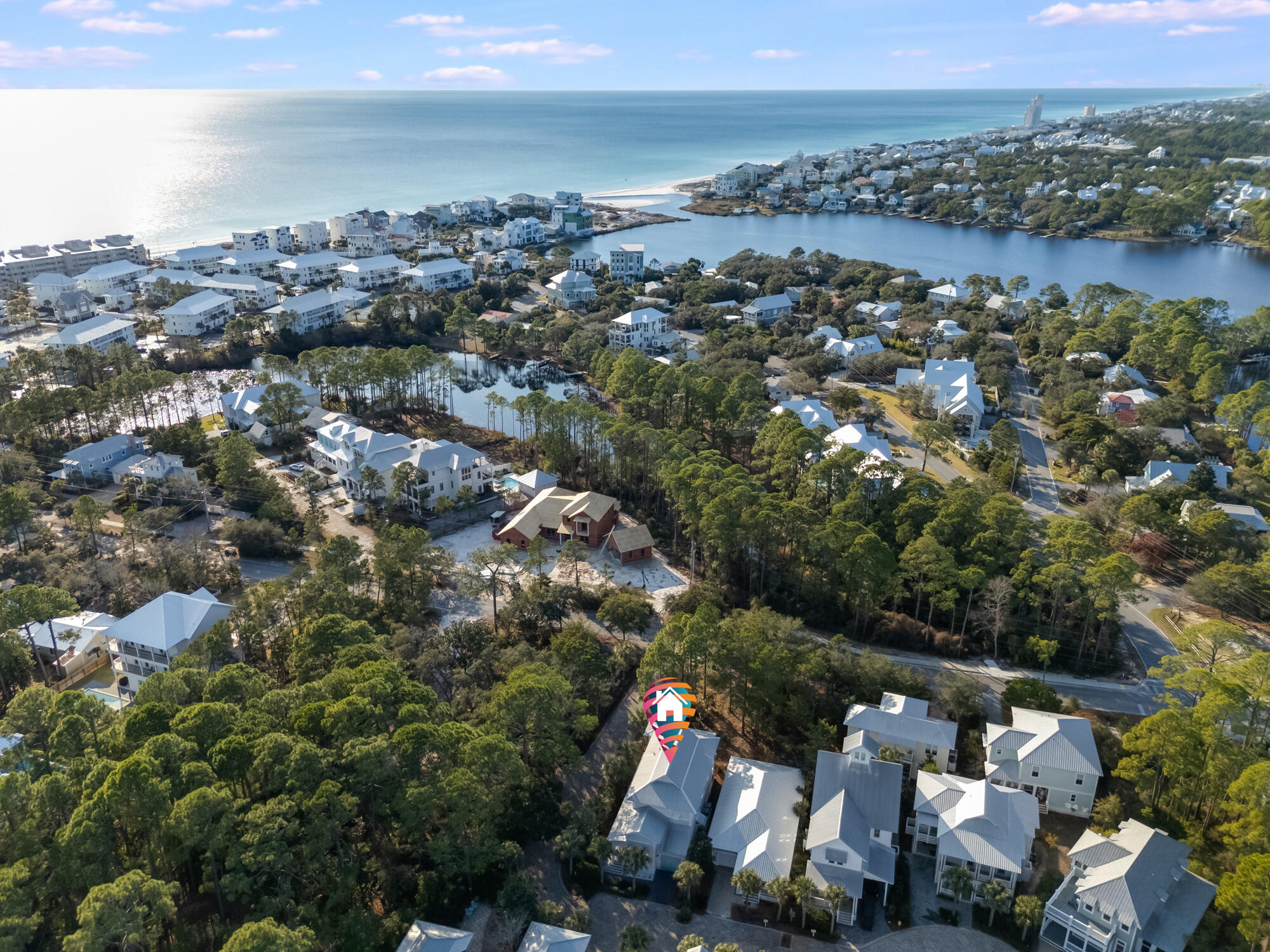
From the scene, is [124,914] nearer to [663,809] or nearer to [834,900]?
[663,809]

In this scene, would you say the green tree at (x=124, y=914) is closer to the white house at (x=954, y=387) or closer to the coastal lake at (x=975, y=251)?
the white house at (x=954, y=387)

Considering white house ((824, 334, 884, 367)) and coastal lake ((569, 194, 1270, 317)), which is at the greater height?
coastal lake ((569, 194, 1270, 317))

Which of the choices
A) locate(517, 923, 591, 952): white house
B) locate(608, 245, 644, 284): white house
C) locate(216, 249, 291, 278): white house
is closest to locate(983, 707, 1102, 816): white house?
locate(517, 923, 591, 952): white house

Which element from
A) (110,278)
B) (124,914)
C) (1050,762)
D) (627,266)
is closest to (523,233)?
(627,266)

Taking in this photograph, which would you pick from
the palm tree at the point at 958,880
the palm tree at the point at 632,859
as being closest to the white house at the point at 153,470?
the palm tree at the point at 632,859

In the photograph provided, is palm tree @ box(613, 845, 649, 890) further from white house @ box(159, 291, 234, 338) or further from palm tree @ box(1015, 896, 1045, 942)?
white house @ box(159, 291, 234, 338)

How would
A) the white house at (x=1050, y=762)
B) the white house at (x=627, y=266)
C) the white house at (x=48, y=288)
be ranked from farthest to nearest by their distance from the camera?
the white house at (x=627, y=266) < the white house at (x=48, y=288) < the white house at (x=1050, y=762)
